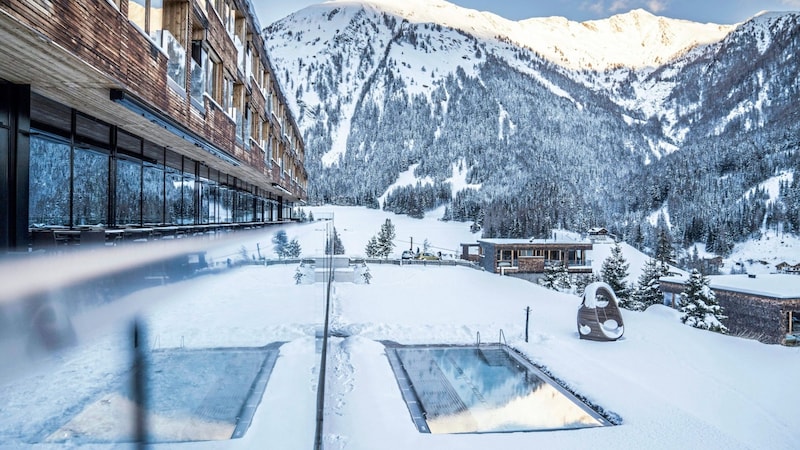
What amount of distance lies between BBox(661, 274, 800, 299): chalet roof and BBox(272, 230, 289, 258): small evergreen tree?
26128 millimetres

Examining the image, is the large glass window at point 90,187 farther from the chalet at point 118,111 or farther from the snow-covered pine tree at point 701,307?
the snow-covered pine tree at point 701,307

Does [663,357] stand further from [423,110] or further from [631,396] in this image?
[423,110]

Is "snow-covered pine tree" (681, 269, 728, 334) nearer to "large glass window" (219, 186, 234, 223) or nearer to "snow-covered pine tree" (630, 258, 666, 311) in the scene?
"snow-covered pine tree" (630, 258, 666, 311)

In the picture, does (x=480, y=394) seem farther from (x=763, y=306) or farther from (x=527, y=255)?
(x=527, y=255)

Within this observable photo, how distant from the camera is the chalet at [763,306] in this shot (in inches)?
864

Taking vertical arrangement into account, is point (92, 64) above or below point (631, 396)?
above

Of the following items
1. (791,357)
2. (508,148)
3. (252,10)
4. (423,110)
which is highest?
(423,110)

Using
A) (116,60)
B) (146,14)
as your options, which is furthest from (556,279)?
(116,60)

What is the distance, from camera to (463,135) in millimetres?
153375

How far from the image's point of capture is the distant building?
1543 inches

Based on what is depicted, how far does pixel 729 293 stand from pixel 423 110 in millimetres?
164912

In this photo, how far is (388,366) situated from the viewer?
1251cm

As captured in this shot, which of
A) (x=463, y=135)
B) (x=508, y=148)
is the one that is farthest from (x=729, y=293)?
(x=463, y=135)

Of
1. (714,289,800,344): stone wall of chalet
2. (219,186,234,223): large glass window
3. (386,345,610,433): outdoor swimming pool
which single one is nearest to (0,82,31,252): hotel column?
(386,345,610,433): outdoor swimming pool
